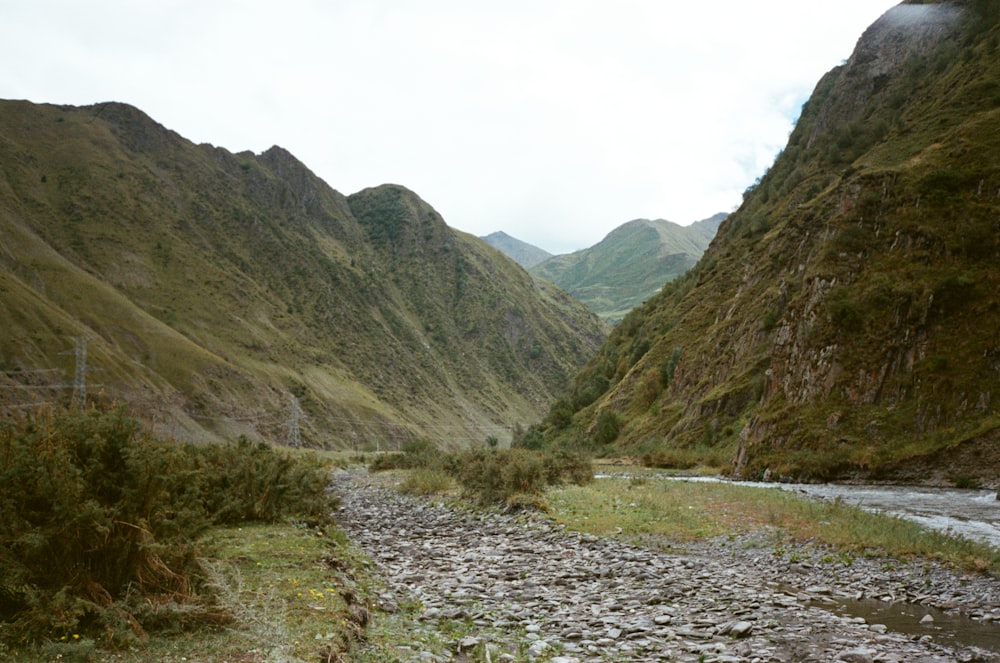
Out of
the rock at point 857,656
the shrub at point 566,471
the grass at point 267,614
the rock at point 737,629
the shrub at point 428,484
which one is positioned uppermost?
the grass at point 267,614

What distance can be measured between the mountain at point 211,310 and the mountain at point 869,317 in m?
59.2

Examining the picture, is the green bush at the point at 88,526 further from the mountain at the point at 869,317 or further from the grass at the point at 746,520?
the mountain at the point at 869,317

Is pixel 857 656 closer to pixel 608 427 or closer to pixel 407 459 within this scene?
pixel 407 459

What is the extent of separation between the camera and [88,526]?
7.80 metres

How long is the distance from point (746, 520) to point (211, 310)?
410 feet

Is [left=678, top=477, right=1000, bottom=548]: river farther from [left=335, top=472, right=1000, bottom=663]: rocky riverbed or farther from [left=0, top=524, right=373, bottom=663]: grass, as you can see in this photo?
[left=0, top=524, right=373, bottom=663]: grass

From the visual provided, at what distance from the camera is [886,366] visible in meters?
36.0

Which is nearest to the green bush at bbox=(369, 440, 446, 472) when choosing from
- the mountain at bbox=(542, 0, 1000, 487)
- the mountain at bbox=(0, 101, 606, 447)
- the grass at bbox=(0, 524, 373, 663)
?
the mountain at bbox=(542, 0, 1000, 487)

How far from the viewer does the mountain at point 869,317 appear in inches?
1278

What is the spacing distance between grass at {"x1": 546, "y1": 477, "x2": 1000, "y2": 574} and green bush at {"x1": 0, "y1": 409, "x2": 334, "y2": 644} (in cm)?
1227

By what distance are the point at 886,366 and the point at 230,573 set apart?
36.5 meters

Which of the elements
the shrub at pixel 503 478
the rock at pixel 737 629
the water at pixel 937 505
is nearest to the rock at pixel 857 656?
the rock at pixel 737 629

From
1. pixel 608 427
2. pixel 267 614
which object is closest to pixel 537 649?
pixel 267 614

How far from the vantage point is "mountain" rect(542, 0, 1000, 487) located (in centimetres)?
3247
